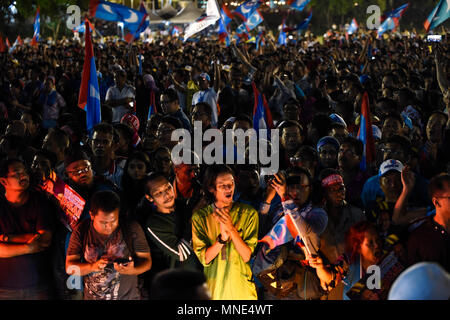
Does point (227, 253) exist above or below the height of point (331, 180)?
below

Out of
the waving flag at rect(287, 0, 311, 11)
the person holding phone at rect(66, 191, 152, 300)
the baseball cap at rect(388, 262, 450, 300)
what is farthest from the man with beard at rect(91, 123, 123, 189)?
the waving flag at rect(287, 0, 311, 11)

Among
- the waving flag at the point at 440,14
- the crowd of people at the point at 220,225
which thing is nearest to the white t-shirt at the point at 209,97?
the crowd of people at the point at 220,225

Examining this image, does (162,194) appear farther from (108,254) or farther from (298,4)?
(298,4)

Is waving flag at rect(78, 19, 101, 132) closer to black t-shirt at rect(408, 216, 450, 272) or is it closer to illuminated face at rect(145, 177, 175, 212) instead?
illuminated face at rect(145, 177, 175, 212)

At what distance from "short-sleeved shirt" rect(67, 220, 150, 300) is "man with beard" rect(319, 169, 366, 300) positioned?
124 cm

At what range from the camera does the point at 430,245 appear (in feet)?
12.6

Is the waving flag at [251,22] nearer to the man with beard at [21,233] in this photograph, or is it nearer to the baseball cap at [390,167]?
the baseball cap at [390,167]

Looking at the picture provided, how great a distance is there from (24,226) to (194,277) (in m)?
2.45


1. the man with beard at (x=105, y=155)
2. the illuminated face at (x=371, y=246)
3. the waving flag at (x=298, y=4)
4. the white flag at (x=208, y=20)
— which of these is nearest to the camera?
the illuminated face at (x=371, y=246)

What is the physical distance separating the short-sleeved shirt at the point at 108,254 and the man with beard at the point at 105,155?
143 cm

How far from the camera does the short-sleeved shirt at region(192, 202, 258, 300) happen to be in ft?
13.7

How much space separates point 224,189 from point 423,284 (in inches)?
91.7

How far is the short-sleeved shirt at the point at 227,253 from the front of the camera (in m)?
4.18

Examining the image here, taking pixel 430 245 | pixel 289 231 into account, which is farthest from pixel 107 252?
pixel 430 245
